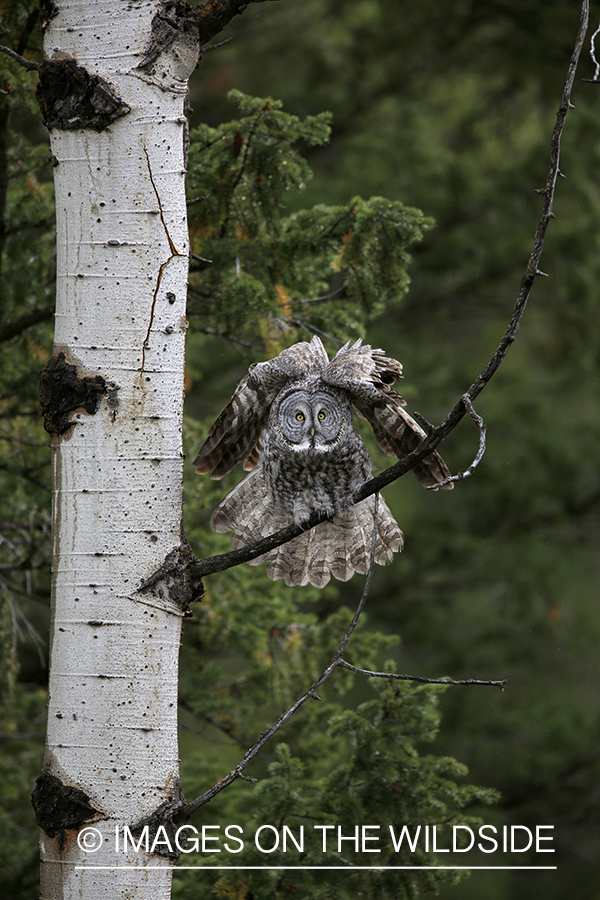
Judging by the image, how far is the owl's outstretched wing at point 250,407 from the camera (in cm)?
300

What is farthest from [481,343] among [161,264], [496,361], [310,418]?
[496,361]

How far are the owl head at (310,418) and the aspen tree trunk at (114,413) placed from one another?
2.46 ft

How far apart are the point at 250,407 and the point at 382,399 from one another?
1.77 ft

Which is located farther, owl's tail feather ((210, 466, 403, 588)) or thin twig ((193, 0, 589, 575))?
owl's tail feather ((210, 466, 403, 588))

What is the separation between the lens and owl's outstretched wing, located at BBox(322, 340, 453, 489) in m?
2.88

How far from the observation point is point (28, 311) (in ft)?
12.6

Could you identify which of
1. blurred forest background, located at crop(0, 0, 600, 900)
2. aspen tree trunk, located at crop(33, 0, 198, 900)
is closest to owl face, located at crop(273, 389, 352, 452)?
aspen tree trunk, located at crop(33, 0, 198, 900)

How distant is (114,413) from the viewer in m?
2.26

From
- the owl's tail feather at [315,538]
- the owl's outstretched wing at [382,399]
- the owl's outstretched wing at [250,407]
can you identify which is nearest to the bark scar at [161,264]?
the owl's outstretched wing at [250,407]

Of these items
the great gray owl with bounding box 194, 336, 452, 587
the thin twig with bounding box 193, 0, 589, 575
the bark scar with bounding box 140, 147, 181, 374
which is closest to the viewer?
the thin twig with bounding box 193, 0, 589, 575

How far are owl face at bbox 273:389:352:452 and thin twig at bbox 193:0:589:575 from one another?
51 cm

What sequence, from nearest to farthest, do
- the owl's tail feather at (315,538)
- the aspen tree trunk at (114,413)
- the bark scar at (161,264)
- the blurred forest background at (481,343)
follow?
the aspen tree trunk at (114,413)
the bark scar at (161,264)
the owl's tail feather at (315,538)
the blurred forest background at (481,343)

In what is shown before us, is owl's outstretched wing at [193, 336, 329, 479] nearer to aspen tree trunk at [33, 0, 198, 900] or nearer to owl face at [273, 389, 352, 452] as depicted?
owl face at [273, 389, 352, 452]

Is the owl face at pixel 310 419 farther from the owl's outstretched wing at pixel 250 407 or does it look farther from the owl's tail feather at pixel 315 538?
the owl's tail feather at pixel 315 538
